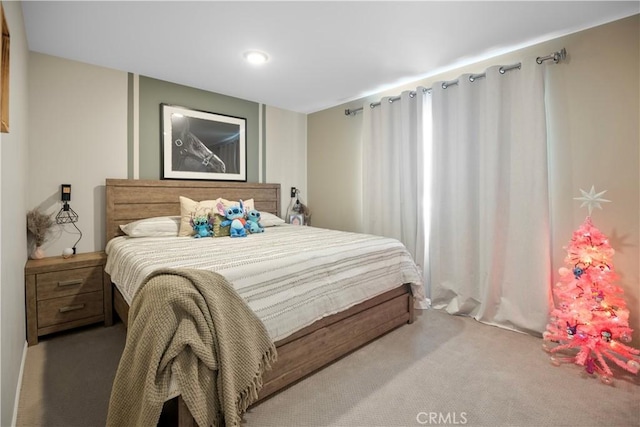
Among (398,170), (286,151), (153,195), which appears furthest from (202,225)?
(398,170)

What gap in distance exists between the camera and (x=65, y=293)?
8.27 feet

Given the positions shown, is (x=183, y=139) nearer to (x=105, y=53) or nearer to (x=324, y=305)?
(x=105, y=53)

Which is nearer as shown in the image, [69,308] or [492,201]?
[69,308]

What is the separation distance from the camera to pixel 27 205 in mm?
2568

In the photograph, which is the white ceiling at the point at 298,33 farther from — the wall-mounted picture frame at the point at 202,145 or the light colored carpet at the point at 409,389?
the light colored carpet at the point at 409,389

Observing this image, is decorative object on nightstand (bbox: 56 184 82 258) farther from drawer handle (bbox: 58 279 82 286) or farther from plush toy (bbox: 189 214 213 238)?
plush toy (bbox: 189 214 213 238)

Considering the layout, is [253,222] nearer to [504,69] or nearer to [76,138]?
[76,138]

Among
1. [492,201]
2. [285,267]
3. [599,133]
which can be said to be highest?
[599,133]

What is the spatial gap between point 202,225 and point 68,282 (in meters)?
1.10

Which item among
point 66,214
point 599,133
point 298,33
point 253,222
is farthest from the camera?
point 253,222

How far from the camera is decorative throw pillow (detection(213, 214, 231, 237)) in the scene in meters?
2.92

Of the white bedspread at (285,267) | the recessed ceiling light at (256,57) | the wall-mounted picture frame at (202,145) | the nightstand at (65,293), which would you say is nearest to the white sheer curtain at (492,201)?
the white bedspread at (285,267)

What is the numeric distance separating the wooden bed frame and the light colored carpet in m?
0.10

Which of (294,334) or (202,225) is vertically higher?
(202,225)
